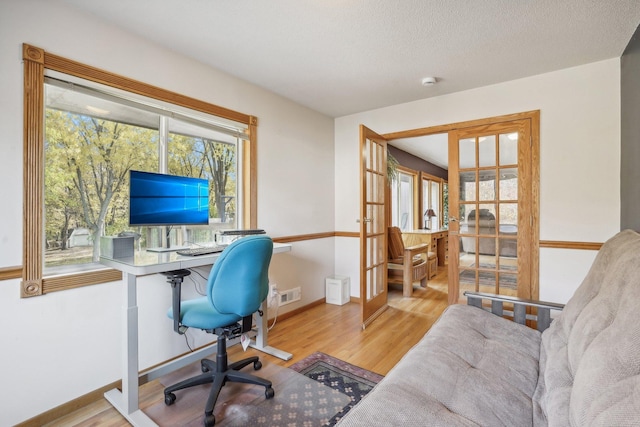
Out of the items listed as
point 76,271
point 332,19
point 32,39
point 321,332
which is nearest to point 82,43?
point 32,39

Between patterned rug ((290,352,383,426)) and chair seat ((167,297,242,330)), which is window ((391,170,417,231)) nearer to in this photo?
patterned rug ((290,352,383,426))

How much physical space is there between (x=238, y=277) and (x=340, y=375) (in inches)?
42.5

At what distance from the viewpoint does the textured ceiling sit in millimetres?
1845

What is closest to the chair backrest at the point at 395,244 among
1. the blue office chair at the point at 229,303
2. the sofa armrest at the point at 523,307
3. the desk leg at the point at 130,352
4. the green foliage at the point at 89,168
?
the sofa armrest at the point at 523,307

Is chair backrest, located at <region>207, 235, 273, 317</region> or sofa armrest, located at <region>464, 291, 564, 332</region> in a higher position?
chair backrest, located at <region>207, 235, 273, 317</region>

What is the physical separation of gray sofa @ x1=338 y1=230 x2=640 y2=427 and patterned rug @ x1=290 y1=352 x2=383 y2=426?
71 centimetres

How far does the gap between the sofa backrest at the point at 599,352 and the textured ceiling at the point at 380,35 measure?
1.47m

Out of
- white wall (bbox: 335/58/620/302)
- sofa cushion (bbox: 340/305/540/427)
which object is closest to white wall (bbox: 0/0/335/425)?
sofa cushion (bbox: 340/305/540/427)

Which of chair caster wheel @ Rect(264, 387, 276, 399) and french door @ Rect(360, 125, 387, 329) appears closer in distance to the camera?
chair caster wheel @ Rect(264, 387, 276, 399)

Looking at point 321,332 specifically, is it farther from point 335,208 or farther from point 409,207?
point 409,207

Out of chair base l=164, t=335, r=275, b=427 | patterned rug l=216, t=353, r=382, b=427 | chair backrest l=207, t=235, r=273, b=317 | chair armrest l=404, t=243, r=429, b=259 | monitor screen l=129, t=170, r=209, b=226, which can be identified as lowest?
patterned rug l=216, t=353, r=382, b=427

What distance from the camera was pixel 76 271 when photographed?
189 cm

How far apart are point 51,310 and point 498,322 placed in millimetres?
2540

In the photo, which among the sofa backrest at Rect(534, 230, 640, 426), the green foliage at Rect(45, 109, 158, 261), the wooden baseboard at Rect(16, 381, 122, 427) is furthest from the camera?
the green foliage at Rect(45, 109, 158, 261)
